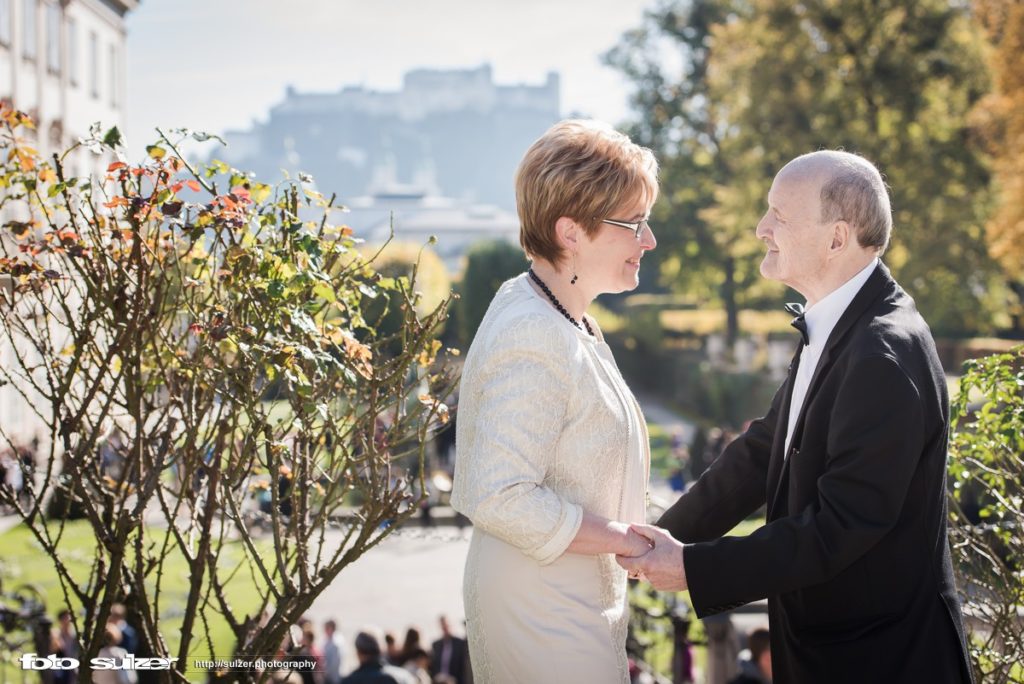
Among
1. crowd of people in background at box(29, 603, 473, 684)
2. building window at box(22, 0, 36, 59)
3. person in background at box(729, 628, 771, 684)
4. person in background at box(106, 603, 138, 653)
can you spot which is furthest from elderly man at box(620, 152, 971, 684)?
building window at box(22, 0, 36, 59)

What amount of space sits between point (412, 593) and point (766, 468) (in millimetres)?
12114

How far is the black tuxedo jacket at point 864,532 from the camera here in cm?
258

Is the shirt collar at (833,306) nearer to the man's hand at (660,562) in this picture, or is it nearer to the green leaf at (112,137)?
the man's hand at (660,562)

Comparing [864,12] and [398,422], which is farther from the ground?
[864,12]

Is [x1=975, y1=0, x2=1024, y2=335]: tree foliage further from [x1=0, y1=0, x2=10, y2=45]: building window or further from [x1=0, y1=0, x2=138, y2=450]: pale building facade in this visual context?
[x1=0, y1=0, x2=10, y2=45]: building window

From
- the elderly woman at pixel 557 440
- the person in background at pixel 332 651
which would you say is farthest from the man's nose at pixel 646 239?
the person in background at pixel 332 651

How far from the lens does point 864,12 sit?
2402 cm

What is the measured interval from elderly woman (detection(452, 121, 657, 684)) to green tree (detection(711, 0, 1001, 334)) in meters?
21.5

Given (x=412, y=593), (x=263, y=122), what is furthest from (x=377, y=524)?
(x=263, y=122)

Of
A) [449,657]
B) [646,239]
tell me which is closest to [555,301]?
[646,239]

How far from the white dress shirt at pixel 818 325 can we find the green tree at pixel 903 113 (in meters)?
21.2

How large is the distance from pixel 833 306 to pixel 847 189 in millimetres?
288

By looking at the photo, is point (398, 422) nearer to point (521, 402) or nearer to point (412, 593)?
point (521, 402)

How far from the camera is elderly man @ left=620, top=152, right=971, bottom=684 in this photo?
2.59m
